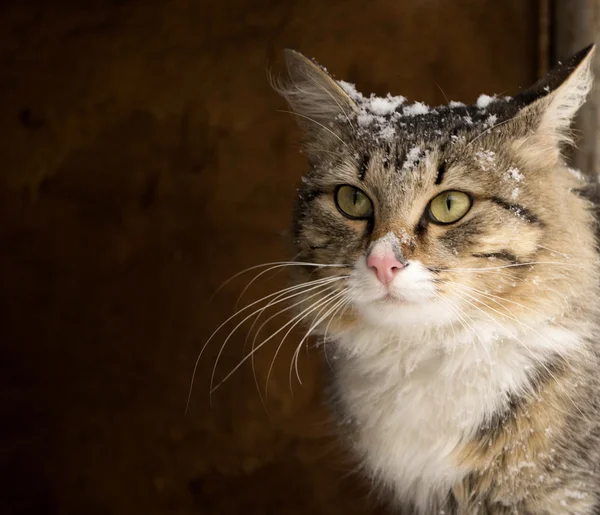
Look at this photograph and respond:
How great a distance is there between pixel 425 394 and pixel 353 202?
1.01 ft

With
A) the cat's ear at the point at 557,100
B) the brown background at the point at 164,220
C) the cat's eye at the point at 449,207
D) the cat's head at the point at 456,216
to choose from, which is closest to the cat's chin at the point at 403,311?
the cat's head at the point at 456,216

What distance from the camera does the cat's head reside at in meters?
0.92

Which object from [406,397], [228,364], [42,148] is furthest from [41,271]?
[406,397]

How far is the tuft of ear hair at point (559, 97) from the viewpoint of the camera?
3.02ft

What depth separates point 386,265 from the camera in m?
0.88

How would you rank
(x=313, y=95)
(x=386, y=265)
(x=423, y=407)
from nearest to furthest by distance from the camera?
(x=386, y=265) < (x=423, y=407) < (x=313, y=95)

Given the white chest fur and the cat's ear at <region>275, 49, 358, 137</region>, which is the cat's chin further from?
the cat's ear at <region>275, 49, 358, 137</region>

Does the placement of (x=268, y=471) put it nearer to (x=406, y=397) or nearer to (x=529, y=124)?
(x=406, y=397)

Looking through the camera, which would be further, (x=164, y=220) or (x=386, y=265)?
(x=164, y=220)

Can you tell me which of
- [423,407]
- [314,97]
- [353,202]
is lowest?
[423,407]

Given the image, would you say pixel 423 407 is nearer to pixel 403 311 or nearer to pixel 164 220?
pixel 403 311

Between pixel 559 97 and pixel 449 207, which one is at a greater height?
pixel 559 97

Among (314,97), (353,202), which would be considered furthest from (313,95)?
(353,202)

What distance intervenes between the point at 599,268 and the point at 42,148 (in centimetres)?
114
